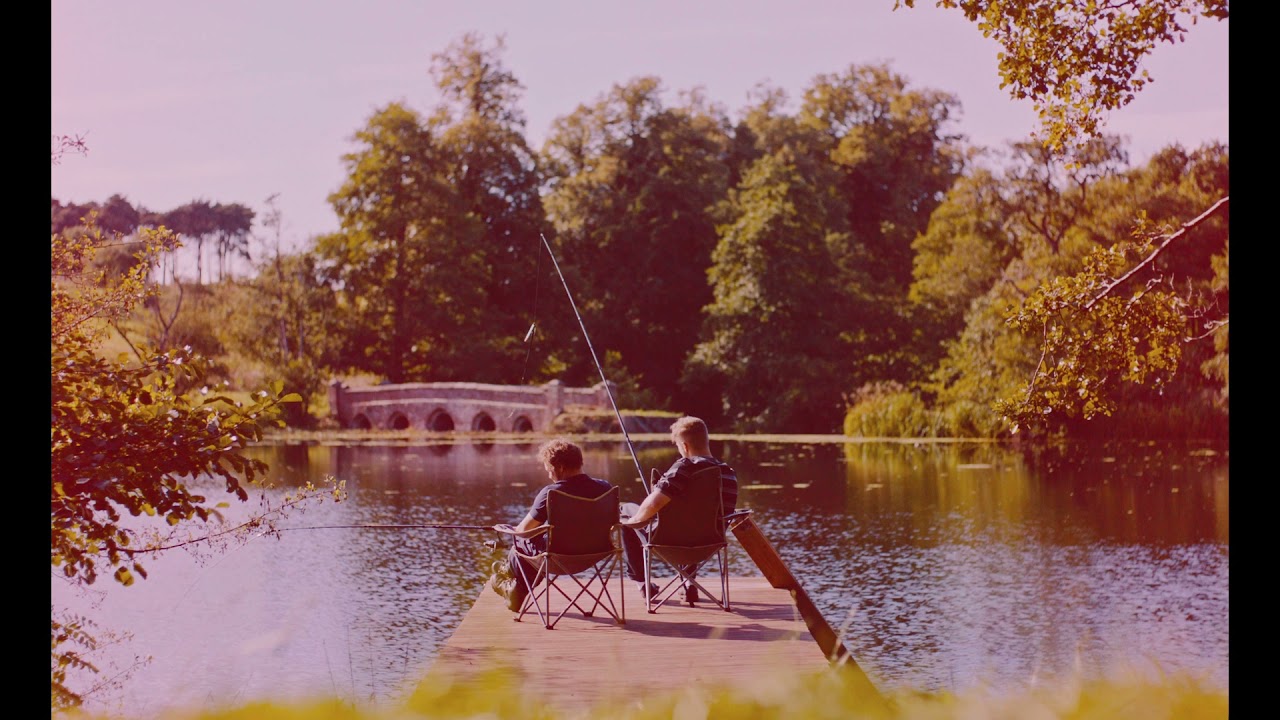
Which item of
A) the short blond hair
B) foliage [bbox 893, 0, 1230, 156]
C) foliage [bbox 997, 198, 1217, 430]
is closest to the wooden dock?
the short blond hair

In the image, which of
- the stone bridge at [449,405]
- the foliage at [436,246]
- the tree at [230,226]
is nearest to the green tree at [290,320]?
the foliage at [436,246]

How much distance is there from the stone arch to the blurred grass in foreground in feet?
86.7

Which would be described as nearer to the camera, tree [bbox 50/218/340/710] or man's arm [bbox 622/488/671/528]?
tree [bbox 50/218/340/710]

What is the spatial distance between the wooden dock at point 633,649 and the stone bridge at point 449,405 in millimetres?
21728

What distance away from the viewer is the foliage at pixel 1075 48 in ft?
21.2

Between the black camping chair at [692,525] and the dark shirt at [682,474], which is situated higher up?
the dark shirt at [682,474]

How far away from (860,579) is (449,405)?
19.3 meters

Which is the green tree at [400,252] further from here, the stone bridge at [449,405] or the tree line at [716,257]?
the stone bridge at [449,405]

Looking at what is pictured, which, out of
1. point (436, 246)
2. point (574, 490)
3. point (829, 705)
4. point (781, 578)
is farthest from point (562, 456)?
point (436, 246)

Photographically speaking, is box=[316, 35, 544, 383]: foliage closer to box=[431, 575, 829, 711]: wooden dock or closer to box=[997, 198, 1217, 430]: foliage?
box=[997, 198, 1217, 430]: foliage

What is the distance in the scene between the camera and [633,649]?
5.35 meters

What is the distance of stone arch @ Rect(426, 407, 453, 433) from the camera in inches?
1167

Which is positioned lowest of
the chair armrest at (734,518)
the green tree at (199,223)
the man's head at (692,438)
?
the chair armrest at (734,518)

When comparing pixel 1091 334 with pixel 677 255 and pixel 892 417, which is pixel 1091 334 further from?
pixel 677 255
